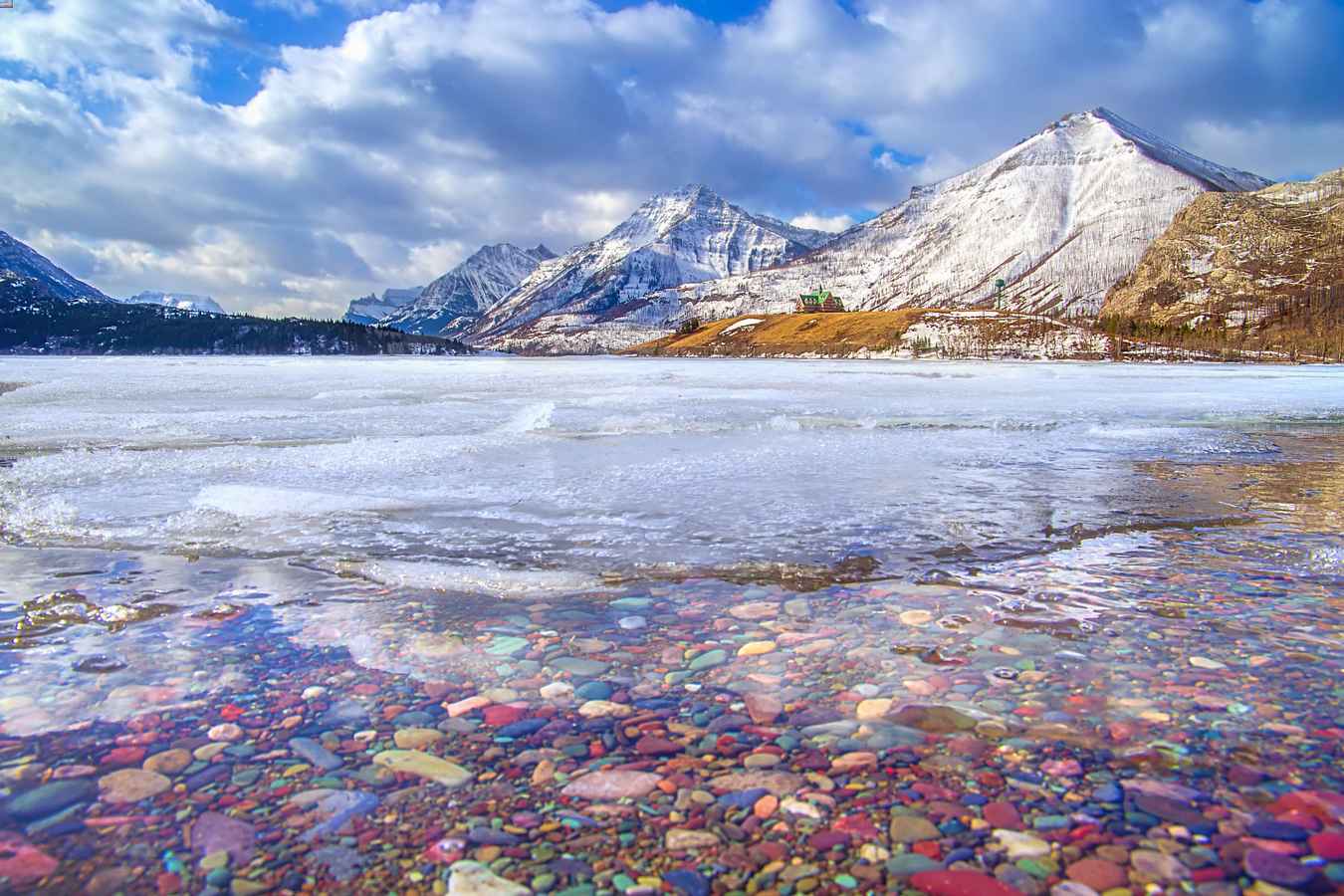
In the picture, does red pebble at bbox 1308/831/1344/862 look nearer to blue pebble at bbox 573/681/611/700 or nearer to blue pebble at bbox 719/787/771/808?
blue pebble at bbox 719/787/771/808

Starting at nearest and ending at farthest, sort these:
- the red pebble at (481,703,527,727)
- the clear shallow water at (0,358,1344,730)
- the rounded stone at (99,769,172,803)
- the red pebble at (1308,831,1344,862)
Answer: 1. the red pebble at (1308,831,1344,862)
2. the rounded stone at (99,769,172,803)
3. the red pebble at (481,703,527,727)
4. the clear shallow water at (0,358,1344,730)

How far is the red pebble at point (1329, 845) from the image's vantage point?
296 cm

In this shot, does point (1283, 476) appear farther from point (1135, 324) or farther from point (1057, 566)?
point (1135, 324)

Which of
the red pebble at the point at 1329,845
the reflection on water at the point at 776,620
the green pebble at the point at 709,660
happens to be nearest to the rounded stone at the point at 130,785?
the reflection on water at the point at 776,620

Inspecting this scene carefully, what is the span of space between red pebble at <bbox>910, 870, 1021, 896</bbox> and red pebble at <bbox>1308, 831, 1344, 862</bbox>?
1.27 meters

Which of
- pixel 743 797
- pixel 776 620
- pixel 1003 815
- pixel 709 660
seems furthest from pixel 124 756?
pixel 1003 815

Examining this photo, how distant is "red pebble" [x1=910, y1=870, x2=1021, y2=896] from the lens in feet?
9.25

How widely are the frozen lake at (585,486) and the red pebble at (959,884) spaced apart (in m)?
4.39

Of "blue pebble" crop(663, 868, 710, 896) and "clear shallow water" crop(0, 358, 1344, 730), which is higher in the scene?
"clear shallow water" crop(0, 358, 1344, 730)

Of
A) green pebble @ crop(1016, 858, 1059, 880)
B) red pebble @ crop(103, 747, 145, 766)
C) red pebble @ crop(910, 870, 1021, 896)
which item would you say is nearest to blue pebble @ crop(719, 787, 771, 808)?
red pebble @ crop(910, 870, 1021, 896)

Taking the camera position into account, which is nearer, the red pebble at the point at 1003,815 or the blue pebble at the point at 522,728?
the red pebble at the point at 1003,815

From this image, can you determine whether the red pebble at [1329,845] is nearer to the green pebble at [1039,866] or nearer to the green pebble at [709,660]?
the green pebble at [1039,866]

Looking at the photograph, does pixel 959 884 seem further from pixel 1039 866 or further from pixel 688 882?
pixel 688 882

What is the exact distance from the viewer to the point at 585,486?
11766mm
